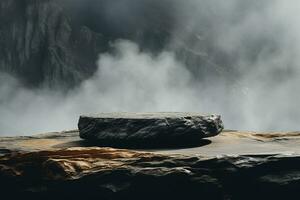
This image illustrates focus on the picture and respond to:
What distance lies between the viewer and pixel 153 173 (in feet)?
24.0

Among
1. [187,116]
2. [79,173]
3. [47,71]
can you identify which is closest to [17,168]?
[79,173]

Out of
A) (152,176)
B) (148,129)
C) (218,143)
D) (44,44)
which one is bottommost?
(152,176)

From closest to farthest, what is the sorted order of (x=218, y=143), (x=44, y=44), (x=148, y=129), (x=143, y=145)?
(x=148, y=129), (x=143, y=145), (x=218, y=143), (x=44, y=44)

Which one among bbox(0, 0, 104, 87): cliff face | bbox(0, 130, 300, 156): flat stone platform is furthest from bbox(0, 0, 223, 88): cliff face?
bbox(0, 130, 300, 156): flat stone platform

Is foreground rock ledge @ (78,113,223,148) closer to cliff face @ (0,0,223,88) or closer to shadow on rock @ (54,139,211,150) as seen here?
shadow on rock @ (54,139,211,150)

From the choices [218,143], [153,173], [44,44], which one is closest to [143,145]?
[218,143]

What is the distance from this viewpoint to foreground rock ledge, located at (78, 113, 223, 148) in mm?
8430

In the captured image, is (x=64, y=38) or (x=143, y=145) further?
(x=64, y=38)

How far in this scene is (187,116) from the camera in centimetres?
856

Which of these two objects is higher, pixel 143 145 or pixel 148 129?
pixel 148 129

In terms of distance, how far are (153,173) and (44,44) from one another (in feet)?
115

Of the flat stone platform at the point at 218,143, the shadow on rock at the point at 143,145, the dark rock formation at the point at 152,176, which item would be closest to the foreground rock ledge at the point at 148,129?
the shadow on rock at the point at 143,145

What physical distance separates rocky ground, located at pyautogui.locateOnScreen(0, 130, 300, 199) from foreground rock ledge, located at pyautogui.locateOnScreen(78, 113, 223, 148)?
313 millimetres

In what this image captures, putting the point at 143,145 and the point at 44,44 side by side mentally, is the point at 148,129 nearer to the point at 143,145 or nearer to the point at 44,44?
the point at 143,145
